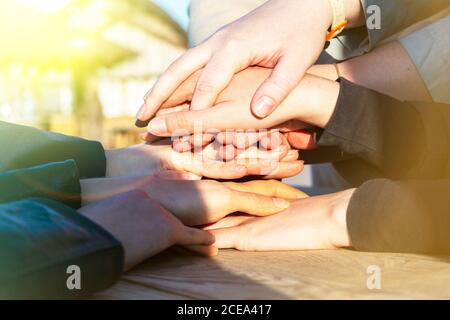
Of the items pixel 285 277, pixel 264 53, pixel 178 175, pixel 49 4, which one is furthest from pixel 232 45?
pixel 49 4

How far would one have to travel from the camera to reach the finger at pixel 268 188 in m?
1.13

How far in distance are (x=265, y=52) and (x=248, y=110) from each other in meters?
0.11

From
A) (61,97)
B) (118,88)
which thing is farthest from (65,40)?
(61,97)

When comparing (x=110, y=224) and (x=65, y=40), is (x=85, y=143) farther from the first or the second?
(x=65, y=40)

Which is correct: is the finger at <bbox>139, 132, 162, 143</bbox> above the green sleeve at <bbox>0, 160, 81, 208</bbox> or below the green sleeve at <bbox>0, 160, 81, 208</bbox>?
above

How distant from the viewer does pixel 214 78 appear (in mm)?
1076

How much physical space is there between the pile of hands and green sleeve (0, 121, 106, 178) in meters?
0.07

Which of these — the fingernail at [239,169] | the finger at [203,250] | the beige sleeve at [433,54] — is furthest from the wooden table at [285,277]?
the beige sleeve at [433,54]

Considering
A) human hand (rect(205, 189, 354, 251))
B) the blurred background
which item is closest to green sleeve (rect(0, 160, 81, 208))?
human hand (rect(205, 189, 354, 251))

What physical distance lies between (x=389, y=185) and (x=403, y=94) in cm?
38

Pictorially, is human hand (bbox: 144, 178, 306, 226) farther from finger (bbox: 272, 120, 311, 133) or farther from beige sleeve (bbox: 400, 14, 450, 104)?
beige sleeve (bbox: 400, 14, 450, 104)

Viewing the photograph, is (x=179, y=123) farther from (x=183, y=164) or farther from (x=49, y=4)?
(x=49, y=4)

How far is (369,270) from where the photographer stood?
0.77m

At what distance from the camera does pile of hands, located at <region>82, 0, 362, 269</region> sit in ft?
3.16
